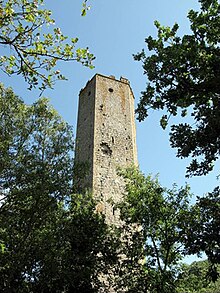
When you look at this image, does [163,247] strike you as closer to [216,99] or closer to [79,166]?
[79,166]

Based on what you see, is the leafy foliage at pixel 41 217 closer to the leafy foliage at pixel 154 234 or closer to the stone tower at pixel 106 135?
the leafy foliage at pixel 154 234

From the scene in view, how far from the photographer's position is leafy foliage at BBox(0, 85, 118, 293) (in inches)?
382

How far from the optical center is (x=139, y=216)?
11641 mm

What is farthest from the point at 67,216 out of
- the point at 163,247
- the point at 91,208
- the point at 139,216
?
the point at 163,247

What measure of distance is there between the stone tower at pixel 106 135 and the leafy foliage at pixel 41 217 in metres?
4.00

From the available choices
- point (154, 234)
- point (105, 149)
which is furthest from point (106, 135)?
point (154, 234)

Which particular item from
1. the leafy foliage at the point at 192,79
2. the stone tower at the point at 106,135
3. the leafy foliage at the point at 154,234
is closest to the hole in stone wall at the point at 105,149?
the stone tower at the point at 106,135

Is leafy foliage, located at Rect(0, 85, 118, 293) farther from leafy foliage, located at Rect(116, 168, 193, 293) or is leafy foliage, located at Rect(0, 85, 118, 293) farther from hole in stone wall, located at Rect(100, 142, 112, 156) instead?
hole in stone wall, located at Rect(100, 142, 112, 156)

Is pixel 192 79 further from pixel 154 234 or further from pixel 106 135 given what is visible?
pixel 106 135

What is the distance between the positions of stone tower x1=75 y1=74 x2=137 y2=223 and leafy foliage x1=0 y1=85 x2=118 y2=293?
4.00 meters

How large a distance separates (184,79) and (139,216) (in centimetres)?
537

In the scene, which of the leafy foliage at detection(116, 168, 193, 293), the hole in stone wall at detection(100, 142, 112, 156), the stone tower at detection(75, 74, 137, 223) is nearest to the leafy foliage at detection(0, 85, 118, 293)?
the leafy foliage at detection(116, 168, 193, 293)

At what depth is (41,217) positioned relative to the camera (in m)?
10.0

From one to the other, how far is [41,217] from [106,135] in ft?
28.7
